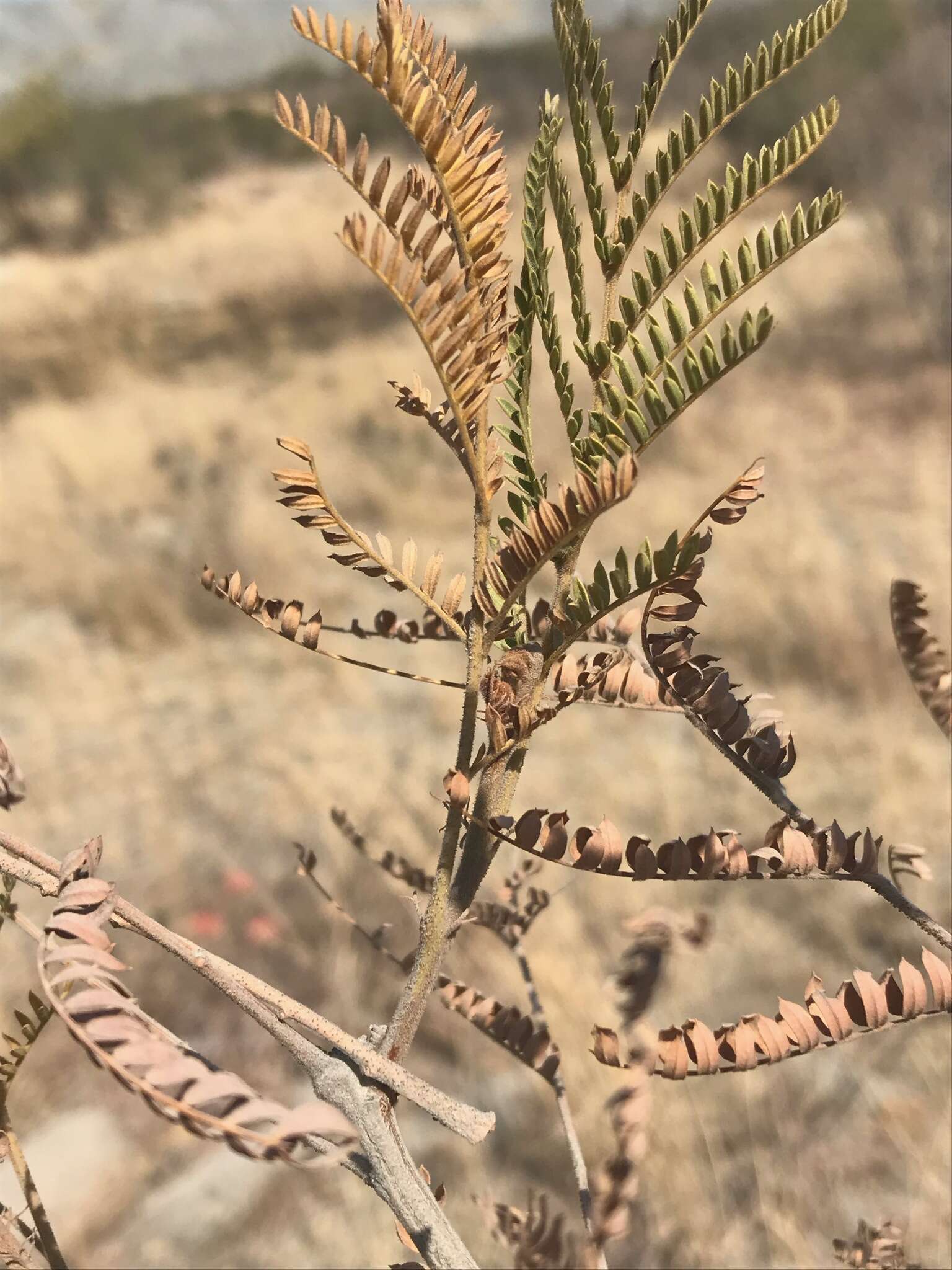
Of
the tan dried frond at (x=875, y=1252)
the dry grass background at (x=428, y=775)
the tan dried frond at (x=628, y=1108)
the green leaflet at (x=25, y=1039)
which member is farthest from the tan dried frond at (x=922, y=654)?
the dry grass background at (x=428, y=775)

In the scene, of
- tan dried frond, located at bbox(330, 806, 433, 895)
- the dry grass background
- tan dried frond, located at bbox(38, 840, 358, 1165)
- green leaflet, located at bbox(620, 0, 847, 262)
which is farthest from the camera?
the dry grass background

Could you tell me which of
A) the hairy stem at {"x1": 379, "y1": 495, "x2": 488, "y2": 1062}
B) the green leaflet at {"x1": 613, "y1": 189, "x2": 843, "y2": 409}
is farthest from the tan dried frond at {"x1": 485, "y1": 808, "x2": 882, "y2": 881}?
the green leaflet at {"x1": 613, "y1": 189, "x2": 843, "y2": 409}

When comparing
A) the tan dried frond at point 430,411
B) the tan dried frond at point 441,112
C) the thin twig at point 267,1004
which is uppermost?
the tan dried frond at point 441,112

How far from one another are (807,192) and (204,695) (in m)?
5.83

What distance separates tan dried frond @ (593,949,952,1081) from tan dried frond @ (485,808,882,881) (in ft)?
0.11

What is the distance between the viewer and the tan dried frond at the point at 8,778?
0.31 m

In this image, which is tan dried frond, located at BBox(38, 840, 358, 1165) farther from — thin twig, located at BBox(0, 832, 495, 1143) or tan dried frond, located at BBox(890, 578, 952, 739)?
tan dried frond, located at BBox(890, 578, 952, 739)

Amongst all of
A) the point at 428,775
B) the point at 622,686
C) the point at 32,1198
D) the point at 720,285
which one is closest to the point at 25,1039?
the point at 32,1198

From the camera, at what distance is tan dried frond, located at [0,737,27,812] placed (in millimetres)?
314

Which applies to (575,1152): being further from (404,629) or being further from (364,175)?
(364,175)

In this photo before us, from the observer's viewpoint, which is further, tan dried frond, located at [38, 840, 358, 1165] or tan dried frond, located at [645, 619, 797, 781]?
tan dried frond, located at [645, 619, 797, 781]

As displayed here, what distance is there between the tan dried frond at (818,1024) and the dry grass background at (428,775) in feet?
2.07

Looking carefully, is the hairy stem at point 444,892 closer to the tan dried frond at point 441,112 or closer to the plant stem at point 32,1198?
the tan dried frond at point 441,112

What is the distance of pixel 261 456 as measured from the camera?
443cm
